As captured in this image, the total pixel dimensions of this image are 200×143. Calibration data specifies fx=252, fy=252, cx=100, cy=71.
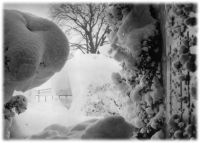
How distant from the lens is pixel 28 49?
2.32 metres

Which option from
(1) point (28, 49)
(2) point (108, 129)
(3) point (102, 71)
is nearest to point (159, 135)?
(2) point (108, 129)

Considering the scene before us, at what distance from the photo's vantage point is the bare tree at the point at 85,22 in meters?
3.61

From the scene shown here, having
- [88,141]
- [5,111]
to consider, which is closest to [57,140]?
[88,141]

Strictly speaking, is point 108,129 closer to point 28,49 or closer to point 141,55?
point 141,55

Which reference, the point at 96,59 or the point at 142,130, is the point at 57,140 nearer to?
the point at 142,130

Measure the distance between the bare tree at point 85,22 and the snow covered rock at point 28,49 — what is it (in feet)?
2.79

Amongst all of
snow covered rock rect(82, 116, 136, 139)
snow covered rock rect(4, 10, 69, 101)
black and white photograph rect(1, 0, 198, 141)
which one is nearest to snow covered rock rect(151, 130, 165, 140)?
black and white photograph rect(1, 0, 198, 141)

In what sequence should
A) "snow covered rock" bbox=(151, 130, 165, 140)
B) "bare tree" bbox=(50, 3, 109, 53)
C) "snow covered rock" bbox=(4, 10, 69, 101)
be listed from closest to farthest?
"snow covered rock" bbox=(4, 10, 69, 101) → "snow covered rock" bbox=(151, 130, 165, 140) → "bare tree" bbox=(50, 3, 109, 53)

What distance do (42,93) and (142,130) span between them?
1.55 meters

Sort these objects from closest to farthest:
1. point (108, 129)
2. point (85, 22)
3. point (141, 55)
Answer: point (108, 129) → point (141, 55) → point (85, 22)

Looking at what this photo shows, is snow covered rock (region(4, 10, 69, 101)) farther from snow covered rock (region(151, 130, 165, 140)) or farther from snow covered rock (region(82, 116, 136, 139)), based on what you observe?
snow covered rock (region(151, 130, 165, 140))

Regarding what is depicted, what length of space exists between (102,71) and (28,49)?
1.68 m

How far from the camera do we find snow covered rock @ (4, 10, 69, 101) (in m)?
2.30

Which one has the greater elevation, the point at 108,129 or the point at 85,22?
the point at 85,22
